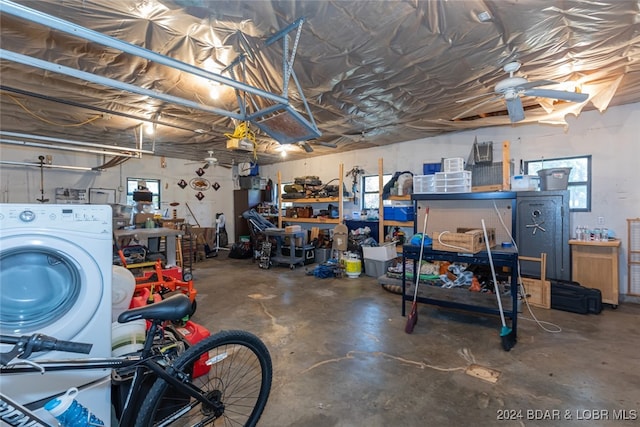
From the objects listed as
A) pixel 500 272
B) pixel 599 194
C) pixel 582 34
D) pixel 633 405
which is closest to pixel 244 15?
pixel 582 34

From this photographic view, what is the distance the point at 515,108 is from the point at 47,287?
13.5 feet

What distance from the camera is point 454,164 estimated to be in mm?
→ 3703

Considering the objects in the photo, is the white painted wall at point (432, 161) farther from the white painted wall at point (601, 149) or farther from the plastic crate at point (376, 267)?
the plastic crate at point (376, 267)

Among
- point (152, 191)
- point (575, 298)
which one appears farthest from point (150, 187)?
point (575, 298)

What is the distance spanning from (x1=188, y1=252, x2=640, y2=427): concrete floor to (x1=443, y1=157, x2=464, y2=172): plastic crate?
6.02 ft

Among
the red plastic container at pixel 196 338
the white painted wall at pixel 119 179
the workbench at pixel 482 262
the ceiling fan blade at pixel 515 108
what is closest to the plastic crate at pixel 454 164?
the ceiling fan blade at pixel 515 108

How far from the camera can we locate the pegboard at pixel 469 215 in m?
3.47

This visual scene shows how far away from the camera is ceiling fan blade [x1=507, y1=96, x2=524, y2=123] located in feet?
9.62

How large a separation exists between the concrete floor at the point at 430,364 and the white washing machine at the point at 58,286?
1.11 m

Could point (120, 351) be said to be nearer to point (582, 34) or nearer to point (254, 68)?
point (254, 68)

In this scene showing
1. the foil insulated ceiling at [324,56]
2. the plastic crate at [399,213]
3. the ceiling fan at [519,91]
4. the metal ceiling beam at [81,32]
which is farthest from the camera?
the plastic crate at [399,213]

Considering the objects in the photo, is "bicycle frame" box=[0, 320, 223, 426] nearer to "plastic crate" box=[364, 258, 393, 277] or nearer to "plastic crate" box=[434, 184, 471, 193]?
"plastic crate" box=[434, 184, 471, 193]

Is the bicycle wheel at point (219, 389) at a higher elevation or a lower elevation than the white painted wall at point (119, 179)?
lower

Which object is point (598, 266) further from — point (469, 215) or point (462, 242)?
point (462, 242)
